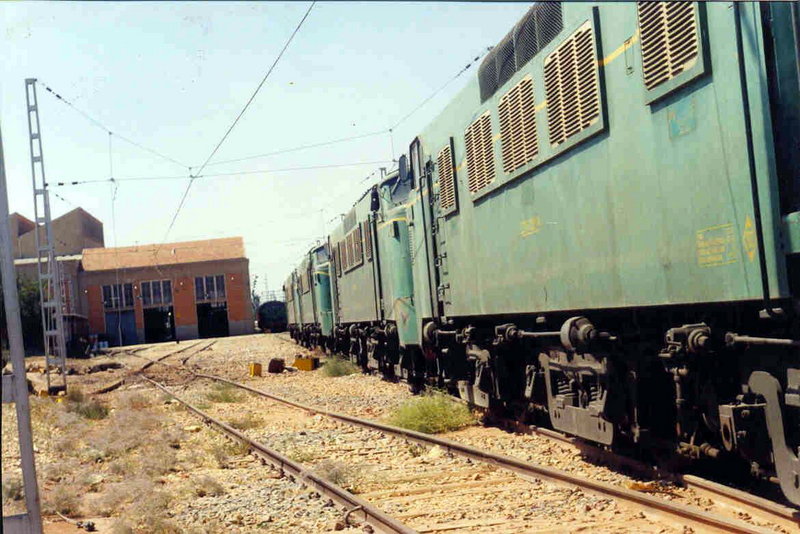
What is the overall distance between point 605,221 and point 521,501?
7.86 feet

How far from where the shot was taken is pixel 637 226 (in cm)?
648

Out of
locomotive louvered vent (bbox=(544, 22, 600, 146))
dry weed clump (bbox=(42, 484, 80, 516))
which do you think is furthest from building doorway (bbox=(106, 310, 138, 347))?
locomotive louvered vent (bbox=(544, 22, 600, 146))

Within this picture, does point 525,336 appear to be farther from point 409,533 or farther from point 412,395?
point 412,395

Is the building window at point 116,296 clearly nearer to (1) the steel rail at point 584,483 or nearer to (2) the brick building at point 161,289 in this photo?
(2) the brick building at point 161,289

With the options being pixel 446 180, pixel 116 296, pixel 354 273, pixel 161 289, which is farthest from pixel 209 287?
pixel 446 180

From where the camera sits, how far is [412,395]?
663 inches

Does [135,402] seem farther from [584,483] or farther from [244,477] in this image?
[584,483]

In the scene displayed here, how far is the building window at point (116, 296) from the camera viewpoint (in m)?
67.5

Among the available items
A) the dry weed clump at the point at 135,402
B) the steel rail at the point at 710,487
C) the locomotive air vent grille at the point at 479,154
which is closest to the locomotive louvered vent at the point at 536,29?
the locomotive air vent grille at the point at 479,154

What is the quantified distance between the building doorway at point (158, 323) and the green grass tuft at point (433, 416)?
6115 cm

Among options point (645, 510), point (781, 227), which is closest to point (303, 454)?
point (645, 510)

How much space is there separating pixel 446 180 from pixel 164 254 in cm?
6366

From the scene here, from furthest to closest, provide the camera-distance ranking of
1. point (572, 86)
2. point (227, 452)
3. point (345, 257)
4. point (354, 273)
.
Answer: point (345, 257), point (354, 273), point (227, 452), point (572, 86)

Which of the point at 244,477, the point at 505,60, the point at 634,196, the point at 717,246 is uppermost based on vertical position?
the point at 505,60
